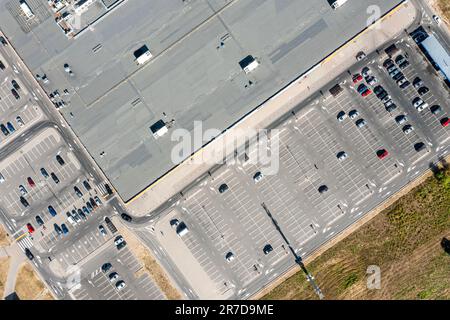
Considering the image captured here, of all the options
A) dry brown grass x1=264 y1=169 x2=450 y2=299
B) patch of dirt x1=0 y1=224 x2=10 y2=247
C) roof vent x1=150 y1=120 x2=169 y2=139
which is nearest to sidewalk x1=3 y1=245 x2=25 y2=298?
patch of dirt x1=0 y1=224 x2=10 y2=247

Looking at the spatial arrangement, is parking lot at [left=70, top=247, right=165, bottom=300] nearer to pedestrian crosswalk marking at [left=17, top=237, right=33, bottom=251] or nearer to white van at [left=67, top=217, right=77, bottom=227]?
white van at [left=67, top=217, right=77, bottom=227]

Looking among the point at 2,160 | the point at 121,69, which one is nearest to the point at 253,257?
the point at 121,69

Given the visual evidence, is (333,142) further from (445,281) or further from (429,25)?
(445,281)

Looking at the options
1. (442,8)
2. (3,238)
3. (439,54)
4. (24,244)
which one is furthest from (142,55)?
(442,8)

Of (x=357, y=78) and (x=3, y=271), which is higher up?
A: (x=3, y=271)

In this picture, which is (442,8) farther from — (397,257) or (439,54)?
(397,257)

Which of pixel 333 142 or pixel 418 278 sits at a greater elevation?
pixel 333 142
